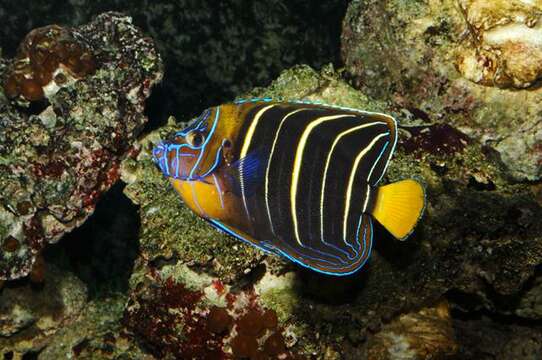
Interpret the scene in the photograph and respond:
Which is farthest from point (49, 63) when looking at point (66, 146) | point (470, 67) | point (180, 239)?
point (470, 67)

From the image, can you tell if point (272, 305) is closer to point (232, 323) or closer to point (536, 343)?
point (232, 323)

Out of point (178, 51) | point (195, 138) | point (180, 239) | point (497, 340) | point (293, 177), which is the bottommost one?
point (497, 340)

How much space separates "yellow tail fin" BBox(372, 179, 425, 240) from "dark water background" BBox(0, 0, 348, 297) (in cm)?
337

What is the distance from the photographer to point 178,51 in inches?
193

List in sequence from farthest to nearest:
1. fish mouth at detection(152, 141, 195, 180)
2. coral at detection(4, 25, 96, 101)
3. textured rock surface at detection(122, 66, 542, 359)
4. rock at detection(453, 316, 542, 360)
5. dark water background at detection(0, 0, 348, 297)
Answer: dark water background at detection(0, 0, 348, 297) < coral at detection(4, 25, 96, 101) < rock at detection(453, 316, 542, 360) < textured rock surface at detection(122, 66, 542, 359) < fish mouth at detection(152, 141, 195, 180)

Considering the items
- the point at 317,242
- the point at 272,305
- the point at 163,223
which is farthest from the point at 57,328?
the point at 317,242

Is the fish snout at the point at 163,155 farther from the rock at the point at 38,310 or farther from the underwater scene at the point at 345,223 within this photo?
the rock at the point at 38,310

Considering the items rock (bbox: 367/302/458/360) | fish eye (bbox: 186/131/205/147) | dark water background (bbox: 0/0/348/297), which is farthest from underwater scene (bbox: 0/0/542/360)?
fish eye (bbox: 186/131/205/147)

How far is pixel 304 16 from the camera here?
5.15m

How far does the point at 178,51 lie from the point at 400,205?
11.8ft

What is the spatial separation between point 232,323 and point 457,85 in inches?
96.7

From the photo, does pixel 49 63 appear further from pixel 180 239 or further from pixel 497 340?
pixel 497 340

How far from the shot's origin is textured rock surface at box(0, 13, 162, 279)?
3.43 metres

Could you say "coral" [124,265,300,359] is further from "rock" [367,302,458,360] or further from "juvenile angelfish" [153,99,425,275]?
"juvenile angelfish" [153,99,425,275]
